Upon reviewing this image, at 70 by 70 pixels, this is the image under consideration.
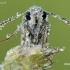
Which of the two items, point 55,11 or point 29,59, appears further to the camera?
point 55,11

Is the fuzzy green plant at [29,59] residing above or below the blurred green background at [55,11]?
below

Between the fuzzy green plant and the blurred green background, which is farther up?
the blurred green background

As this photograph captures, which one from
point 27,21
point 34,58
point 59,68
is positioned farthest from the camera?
point 59,68

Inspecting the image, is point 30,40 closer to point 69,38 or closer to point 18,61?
point 18,61

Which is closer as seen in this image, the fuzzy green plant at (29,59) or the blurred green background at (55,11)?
the fuzzy green plant at (29,59)

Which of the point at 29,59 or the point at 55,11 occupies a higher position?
the point at 55,11

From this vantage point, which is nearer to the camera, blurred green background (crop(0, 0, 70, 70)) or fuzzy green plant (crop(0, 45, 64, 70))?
fuzzy green plant (crop(0, 45, 64, 70))

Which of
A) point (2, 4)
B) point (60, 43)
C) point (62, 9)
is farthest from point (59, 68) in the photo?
point (2, 4)

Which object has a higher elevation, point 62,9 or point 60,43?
point 62,9
